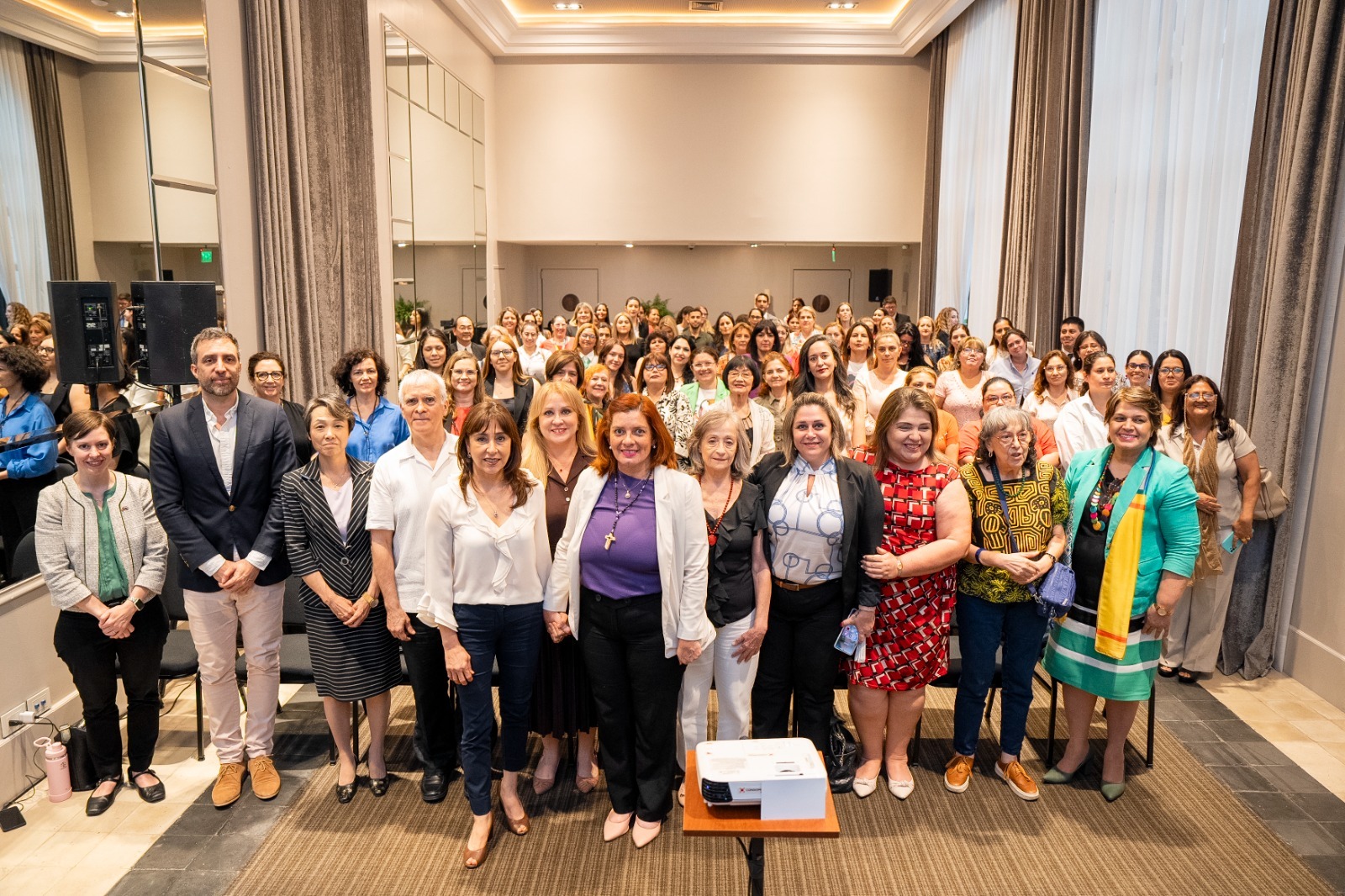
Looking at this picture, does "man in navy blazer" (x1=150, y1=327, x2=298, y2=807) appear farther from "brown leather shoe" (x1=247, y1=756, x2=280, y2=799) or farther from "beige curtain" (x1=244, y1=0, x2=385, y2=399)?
"beige curtain" (x1=244, y1=0, x2=385, y2=399)

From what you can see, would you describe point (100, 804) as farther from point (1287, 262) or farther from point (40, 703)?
point (1287, 262)

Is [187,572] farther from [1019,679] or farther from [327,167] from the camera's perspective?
[327,167]

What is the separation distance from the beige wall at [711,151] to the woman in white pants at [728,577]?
10340mm

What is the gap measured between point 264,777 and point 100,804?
0.63 meters

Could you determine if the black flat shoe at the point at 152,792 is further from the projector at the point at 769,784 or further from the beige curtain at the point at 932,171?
the beige curtain at the point at 932,171

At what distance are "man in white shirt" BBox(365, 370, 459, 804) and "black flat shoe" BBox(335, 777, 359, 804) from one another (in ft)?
1.83

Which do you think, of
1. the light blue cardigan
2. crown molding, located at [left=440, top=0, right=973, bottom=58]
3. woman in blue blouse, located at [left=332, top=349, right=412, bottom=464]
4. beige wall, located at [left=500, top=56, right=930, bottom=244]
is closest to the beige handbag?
the light blue cardigan

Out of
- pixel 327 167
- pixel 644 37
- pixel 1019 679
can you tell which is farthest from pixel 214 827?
pixel 644 37

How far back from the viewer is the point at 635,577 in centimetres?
309

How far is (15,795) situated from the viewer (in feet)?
12.0

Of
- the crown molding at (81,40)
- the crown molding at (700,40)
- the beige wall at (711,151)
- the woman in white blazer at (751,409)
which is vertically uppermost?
the crown molding at (700,40)

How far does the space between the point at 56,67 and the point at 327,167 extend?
2.60 metres

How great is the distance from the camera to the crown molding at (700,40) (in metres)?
12.4

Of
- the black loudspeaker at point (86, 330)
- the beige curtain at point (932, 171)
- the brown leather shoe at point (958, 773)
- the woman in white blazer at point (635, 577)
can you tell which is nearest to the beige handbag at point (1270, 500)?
the brown leather shoe at point (958, 773)
